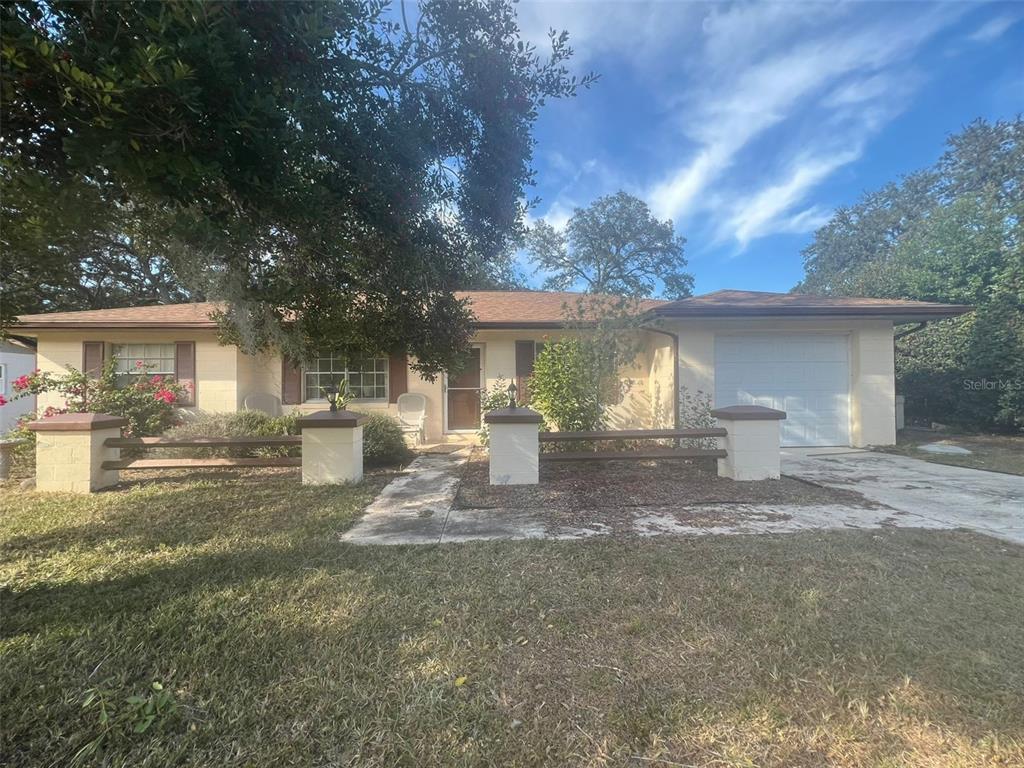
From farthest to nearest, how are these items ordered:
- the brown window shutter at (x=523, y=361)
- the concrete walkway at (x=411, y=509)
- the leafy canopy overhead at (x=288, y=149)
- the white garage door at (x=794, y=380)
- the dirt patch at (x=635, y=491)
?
the brown window shutter at (x=523, y=361) → the white garage door at (x=794, y=380) → the dirt patch at (x=635, y=491) → the concrete walkway at (x=411, y=509) → the leafy canopy overhead at (x=288, y=149)

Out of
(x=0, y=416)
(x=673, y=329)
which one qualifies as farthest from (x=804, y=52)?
(x=0, y=416)

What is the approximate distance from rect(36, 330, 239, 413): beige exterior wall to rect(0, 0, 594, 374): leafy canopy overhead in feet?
13.4

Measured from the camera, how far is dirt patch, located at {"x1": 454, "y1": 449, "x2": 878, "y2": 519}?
4.85m

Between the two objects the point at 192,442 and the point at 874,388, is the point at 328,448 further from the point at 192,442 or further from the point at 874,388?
→ the point at 874,388

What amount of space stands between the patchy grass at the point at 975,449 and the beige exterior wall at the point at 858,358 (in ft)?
1.61

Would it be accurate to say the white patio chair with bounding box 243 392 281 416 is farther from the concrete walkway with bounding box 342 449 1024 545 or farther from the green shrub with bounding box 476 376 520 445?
the concrete walkway with bounding box 342 449 1024 545

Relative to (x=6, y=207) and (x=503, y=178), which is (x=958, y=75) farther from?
(x=6, y=207)

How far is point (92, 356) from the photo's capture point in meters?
9.44

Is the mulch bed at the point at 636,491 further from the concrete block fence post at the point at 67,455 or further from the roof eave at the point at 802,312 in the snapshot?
the concrete block fence post at the point at 67,455

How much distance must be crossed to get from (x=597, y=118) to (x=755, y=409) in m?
4.85

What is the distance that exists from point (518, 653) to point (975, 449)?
10.3 m

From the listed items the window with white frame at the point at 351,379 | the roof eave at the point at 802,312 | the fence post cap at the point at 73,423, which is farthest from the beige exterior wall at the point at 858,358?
the fence post cap at the point at 73,423

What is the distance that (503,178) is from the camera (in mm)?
4371

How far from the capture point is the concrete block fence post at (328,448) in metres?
5.80
